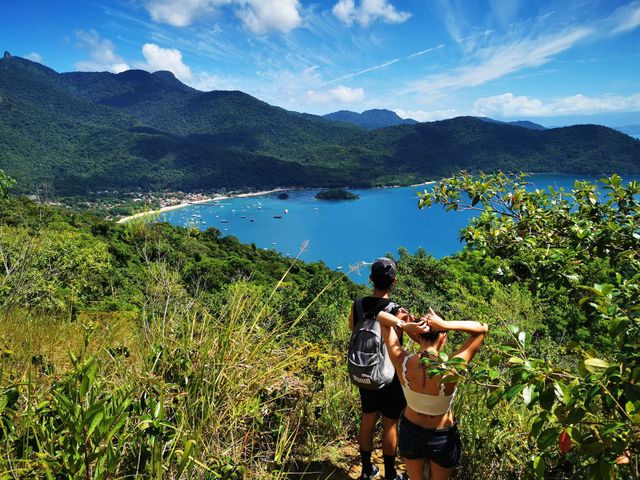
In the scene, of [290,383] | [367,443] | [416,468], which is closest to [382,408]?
[367,443]

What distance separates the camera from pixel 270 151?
421 ft

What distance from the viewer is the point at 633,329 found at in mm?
1090

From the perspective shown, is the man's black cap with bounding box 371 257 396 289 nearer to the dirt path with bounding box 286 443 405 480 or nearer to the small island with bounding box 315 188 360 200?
the dirt path with bounding box 286 443 405 480

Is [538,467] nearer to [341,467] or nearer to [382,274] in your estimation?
[382,274]

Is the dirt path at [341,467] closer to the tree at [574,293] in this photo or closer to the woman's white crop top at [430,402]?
the woman's white crop top at [430,402]

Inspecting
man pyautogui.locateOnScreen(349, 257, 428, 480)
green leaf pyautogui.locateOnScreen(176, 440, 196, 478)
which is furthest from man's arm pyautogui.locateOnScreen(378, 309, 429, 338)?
green leaf pyautogui.locateOnScreen(176, 440, 196, 478)

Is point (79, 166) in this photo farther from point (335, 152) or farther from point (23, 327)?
point (23, 327)

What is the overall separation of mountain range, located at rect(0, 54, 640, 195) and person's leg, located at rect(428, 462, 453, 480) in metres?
83.3

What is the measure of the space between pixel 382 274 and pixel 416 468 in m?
0.79

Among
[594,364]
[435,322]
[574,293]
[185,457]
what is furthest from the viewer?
[574,293]

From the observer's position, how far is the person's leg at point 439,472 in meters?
1.54

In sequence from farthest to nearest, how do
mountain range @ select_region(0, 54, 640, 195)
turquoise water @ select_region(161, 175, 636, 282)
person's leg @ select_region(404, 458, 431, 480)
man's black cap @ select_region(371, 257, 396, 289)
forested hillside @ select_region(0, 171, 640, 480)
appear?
1. mountain range @ select_region(0, 54, 640, 195)
2. turquoise water @ select_region(161, 175, 636, 282)
3. man's black cap @ select_region(371, 257, 396, 289)
4. person's leg @ select_region(404, 458, 431, 480)
5. forested hillside @ select_region(0, 171, 640, 480)

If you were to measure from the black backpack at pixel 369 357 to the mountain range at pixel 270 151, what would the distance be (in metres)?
82.9

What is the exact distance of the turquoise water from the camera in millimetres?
55719
